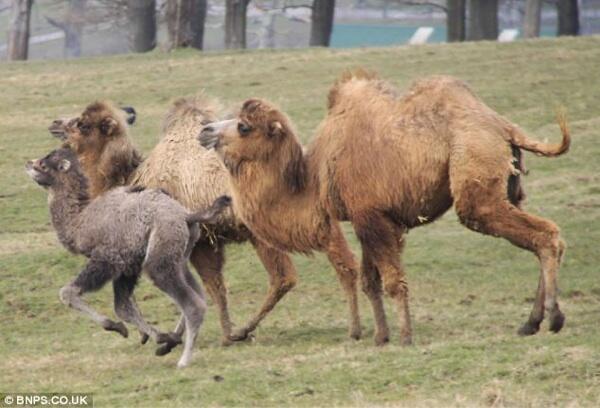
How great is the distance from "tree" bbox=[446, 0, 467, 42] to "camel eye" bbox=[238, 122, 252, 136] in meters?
22.8

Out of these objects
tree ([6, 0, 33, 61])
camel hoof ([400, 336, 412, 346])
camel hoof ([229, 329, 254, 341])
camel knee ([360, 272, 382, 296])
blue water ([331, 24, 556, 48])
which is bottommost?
blue water ([331, 24, 556, 48])

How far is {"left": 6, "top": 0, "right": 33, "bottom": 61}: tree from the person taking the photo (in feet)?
118

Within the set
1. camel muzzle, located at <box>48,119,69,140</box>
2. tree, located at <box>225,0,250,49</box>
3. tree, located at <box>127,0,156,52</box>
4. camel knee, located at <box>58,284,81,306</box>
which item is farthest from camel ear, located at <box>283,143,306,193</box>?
tree, located at <box>127,0,156,52</box>

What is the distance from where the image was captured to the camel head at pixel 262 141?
11.9 meters

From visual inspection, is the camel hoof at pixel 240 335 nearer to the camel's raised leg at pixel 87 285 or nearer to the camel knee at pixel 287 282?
the camel knee at pixel 287 282

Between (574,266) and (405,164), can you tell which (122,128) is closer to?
(405,164)

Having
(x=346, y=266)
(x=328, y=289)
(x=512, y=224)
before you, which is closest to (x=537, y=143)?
(x=512, y=224)

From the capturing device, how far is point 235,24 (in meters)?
35.8

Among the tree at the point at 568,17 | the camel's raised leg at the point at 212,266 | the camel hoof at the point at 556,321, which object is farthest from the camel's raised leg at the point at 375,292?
the tree at the point at 568,17

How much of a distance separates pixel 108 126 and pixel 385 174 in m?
2.87

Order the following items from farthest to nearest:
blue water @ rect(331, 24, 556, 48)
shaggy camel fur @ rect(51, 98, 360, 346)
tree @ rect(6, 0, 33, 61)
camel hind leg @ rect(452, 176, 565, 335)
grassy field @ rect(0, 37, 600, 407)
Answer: blue water @ rect(331, 24, 556, 48) < tree @ rect(6, 0, 33, 61) < shaggy camel fur @ rect(51, 98, 360, 346) < camel hind leg @ rect(452, 176, 565, 335) < grassy field @ rect(0, 37, 600, 407)

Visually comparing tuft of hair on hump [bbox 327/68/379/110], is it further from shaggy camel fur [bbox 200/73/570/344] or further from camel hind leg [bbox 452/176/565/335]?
camel hind leg [bbox 452/176/565/335]

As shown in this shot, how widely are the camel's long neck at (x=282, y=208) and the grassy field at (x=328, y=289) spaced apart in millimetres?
821

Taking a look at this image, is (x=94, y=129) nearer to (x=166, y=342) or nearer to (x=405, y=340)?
(x=166, y=342)
